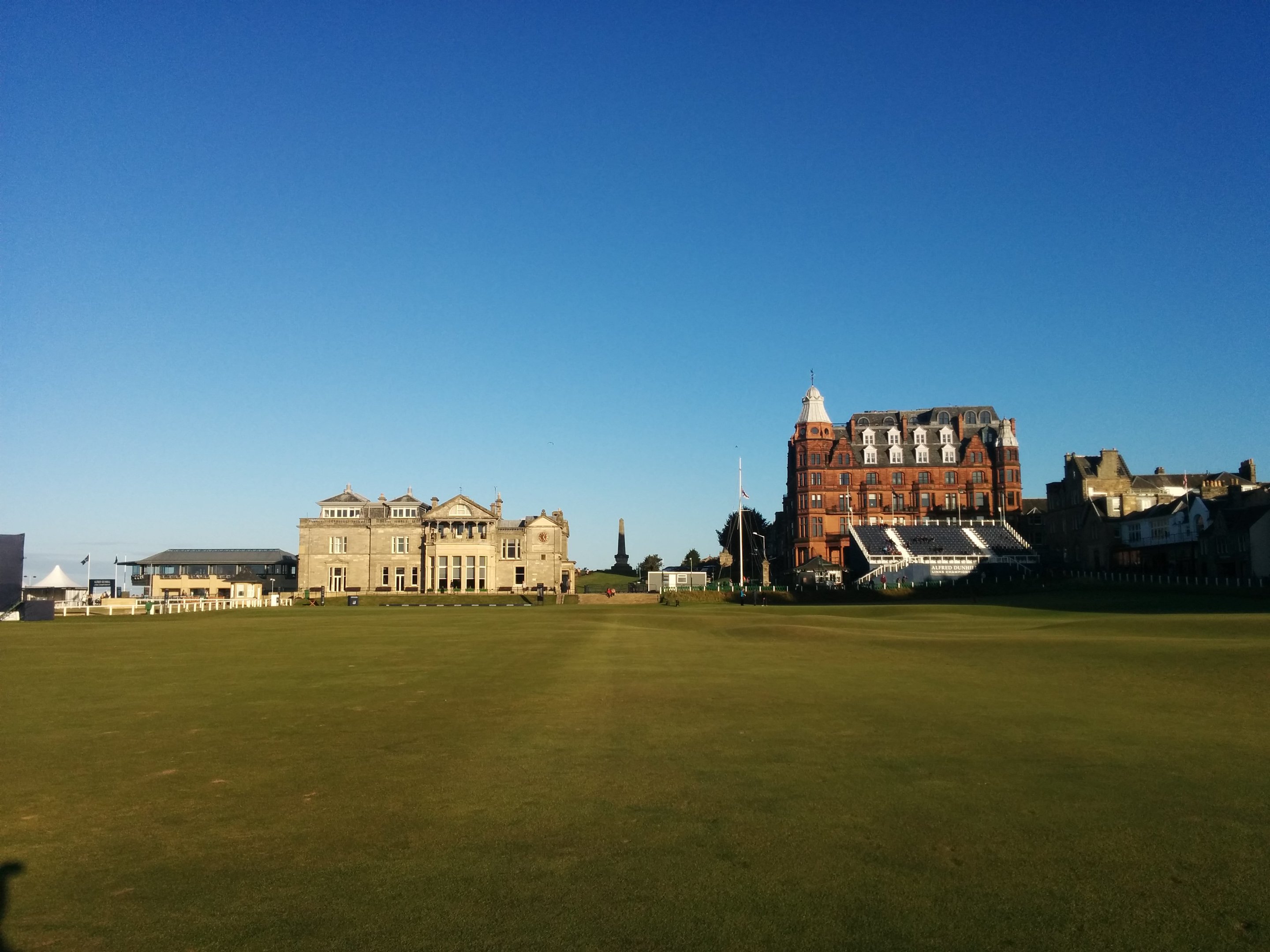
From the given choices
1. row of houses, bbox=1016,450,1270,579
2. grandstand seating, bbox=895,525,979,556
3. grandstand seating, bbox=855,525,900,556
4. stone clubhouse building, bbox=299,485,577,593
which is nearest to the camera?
row of houses, bbox=1016,450,1270,579

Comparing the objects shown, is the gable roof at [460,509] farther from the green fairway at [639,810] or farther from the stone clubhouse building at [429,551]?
the green fairway at [639,810]

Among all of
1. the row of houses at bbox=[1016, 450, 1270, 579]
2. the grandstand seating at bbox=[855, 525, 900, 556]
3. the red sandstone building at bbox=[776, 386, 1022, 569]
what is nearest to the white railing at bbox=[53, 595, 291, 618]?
the grandstand seating at bbox=[855, 525, 900, 556]

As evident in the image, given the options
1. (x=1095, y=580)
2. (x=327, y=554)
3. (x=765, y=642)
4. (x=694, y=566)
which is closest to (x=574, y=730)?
(x=765, y=642)

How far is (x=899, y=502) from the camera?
139875 millimetres

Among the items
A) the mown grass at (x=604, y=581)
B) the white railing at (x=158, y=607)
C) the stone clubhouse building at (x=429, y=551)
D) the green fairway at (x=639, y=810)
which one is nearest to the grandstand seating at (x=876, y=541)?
the mown grass at (x=604, y=581)

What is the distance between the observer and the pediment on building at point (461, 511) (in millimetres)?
136375

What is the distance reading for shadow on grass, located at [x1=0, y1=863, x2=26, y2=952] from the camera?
758cm

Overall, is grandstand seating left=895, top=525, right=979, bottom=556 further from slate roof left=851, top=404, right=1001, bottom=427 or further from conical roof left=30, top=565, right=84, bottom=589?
conical roof left=30, top=565, right=84, bottom=589

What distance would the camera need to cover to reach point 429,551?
136m

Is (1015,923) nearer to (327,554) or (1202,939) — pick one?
(1202,939)

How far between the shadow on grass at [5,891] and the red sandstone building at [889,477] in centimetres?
12997

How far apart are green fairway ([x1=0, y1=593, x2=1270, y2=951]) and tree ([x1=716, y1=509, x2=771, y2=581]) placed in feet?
448

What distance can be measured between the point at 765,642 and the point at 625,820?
28.0 meters

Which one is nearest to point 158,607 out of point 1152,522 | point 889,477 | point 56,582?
point 56,582
